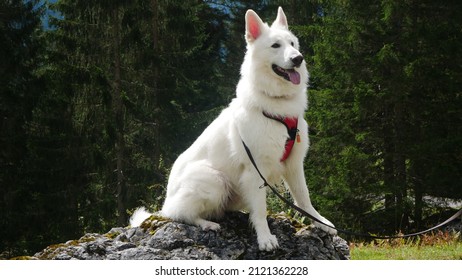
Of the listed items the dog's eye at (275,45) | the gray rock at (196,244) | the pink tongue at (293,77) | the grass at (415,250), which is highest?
the dog's eye at (275,45)

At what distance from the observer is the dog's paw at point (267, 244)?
4.54m

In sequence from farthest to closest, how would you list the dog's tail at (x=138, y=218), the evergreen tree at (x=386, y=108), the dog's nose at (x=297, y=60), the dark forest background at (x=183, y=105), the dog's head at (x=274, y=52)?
1. the dark forest background at (x=183, y=105)
2. the evergreen tree at (x=386, y=108)
3. the dog's tail at (x=138, y=218)
4. the dog's head at (x=274, y=52)
5. the dog's nose at (x=297, y=60)

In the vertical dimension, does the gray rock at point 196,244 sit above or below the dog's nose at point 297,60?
below

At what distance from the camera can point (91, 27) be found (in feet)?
60.5

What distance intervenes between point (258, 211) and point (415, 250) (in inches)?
144

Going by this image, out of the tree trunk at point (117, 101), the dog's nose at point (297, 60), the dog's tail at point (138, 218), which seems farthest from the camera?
the tree trunk at point (117, 101)

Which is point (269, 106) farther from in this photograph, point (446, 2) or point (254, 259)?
point (446, 2)

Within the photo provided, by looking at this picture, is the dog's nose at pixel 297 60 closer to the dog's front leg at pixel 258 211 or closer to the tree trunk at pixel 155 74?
the dog's front leg at pixel 258 211

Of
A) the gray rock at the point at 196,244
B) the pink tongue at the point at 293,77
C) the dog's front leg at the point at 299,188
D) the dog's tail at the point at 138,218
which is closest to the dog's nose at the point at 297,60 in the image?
the pink tongue at the point at 293,77

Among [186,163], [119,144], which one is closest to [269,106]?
[186,163]

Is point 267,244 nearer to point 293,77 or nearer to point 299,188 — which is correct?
point 299,188

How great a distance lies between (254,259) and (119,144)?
14596 mm

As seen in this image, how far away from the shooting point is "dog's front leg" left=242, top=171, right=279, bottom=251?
4.57 m

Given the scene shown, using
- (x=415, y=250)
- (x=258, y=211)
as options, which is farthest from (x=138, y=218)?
(x=415, y=250)
